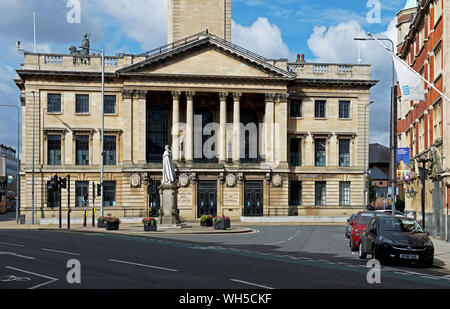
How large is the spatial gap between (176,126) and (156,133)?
126 inches

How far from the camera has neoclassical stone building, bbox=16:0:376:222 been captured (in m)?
63.2

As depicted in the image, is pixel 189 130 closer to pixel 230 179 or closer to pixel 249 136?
pixel 230 179

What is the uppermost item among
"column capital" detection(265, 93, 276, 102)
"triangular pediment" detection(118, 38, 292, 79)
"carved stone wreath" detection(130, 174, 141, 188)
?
"triangular pediment" detection(118, 38, 292, 79)

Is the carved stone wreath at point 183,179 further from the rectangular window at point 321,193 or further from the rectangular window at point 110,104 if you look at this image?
the rectangular window at point 321,193

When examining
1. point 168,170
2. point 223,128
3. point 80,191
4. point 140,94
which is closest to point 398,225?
point 168,170

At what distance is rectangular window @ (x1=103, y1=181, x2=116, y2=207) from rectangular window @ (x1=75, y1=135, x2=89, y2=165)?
3014mm

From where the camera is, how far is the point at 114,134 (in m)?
64.4

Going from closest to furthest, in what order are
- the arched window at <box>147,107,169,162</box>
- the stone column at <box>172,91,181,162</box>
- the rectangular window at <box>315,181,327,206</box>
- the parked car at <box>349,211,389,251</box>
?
1. the parked car at <box>349,211,389,251</box>
2. the stone column at <box>172,91,181,162</box>
3. the arched window at <box>147,107,169,162</box>
4. the rectangular window at <box>315,181,327,206</box>

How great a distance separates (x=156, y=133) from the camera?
6669 centimetres

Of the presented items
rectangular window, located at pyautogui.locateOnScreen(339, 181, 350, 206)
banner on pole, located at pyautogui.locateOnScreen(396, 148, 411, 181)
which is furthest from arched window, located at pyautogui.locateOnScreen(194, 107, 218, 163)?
banner on pole, located at pyautogui.locateOnScreen(396, 148, 411, 181)

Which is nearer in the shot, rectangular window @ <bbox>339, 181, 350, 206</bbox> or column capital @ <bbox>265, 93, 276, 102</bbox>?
column capital @ <bbox>265, 93, 276, 102</bbox>

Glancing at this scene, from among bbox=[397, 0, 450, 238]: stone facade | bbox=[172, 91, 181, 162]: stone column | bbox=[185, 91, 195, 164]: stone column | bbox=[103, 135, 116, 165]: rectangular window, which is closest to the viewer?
bbox=[397, 0, 450, 238]: stone facade

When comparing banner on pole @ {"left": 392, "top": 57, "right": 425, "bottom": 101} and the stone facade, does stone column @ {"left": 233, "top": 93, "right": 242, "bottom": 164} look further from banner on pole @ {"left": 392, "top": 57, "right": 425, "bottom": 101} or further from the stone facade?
banner on pole @ {"left": 392, "top": 57, "right": 425, "bottom": 101}

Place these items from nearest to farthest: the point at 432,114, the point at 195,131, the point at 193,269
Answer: the point at 193,269, the point at 432,114, the point at 195,131
